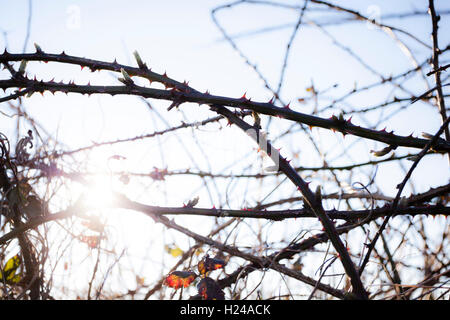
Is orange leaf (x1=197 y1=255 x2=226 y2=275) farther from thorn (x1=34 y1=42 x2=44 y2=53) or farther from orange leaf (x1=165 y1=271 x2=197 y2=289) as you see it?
thorn (x1=34 y1=42 x2=44 y2=53)

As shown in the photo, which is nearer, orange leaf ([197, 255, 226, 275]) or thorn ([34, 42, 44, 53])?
orange leaf ([197, 255, 226, 275])

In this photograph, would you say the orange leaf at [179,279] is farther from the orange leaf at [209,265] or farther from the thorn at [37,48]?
the thorn at [37,48]

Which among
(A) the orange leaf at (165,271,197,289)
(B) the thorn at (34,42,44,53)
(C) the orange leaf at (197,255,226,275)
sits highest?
(B) the thorn at (34,42,44,53)

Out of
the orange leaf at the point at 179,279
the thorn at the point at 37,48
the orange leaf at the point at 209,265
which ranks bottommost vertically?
the orange leaf at the point at 179,279

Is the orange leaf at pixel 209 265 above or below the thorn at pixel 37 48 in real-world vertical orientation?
below

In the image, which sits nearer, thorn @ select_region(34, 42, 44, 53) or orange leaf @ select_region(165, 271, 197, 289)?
orange leaf @ select_region(165, 271, 197, 289)

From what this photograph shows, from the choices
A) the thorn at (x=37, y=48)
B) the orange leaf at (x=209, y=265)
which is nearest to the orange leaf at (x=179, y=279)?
the orange leaf at (x=209, y=265)

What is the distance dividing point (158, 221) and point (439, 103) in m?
1.33

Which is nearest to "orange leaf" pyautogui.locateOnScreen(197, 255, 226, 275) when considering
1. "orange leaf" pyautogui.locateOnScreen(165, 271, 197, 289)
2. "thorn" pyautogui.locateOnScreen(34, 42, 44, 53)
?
"orange leaf" pyautogui.locateOnScreen(165, 271, 197, 289)

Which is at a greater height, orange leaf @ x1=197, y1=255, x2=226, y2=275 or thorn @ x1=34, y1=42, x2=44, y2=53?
thorn @ x1=34, y1=42, x2=44, y2=53

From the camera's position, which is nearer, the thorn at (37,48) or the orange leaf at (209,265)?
the orange leaf at (209,265)

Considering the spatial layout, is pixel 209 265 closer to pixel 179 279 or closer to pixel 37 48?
pixel 179 279

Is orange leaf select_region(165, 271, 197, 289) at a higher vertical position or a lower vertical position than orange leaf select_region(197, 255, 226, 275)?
lower
